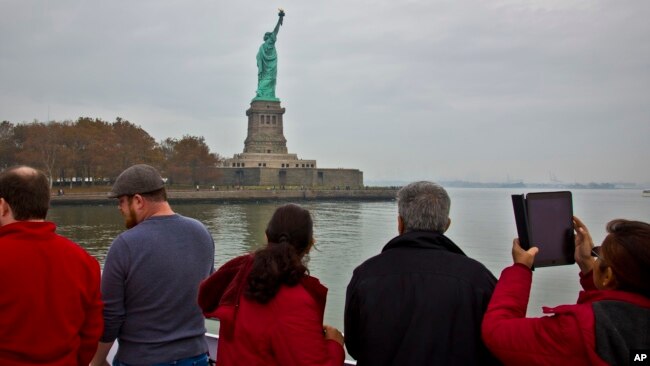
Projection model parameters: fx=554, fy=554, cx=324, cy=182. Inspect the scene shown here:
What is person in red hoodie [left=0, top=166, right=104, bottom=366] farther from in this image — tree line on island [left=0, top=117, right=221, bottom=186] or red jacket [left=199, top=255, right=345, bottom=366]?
tree line on island [left=0, top=117, right=221, bottom=186]

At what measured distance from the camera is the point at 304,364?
6.06ft

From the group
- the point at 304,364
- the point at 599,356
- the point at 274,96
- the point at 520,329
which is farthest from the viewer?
the point at 274,96

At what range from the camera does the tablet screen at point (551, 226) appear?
75.7 inches

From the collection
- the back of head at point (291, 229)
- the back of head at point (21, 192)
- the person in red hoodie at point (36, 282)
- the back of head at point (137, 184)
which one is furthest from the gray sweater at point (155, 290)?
the back of head at point (291, 229)

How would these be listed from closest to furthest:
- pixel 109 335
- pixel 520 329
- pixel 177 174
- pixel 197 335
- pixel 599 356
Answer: pixel 599 356, pixel 520 329, pixel 109 335, pixel 197 335, pixel 177 174

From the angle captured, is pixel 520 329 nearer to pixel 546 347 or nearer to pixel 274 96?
pixel 546 347

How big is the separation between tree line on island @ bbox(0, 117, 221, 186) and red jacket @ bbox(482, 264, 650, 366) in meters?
43.3

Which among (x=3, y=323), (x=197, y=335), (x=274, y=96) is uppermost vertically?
(x=274, y=96)

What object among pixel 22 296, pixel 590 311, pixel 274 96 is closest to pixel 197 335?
pixel 22 296

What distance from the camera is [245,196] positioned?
46500mm

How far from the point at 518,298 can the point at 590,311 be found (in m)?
0.25

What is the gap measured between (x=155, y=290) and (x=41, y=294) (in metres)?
0.56

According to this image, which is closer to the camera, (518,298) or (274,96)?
(518,298)

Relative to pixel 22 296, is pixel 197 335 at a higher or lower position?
lower
